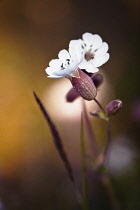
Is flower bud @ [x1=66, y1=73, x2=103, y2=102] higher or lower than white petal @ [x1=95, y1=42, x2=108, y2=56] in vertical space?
lower

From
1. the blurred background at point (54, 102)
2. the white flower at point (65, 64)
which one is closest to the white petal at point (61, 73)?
the white flower at point (65, 64)

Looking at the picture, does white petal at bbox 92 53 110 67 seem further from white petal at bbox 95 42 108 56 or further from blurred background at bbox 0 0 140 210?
blurred background at bbox 0 0 140 210

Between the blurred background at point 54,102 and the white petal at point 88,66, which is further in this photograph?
the blurred background at point 54,102

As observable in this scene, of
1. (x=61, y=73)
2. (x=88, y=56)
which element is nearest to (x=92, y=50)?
(x=88, y=56)

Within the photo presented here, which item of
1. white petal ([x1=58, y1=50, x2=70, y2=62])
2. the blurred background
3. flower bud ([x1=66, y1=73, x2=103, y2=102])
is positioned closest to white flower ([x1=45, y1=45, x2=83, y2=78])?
white petal ([x1=58, y1=50, x2=70, y2=62])

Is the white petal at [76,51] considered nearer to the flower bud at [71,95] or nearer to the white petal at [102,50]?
the white petal at [102,50]

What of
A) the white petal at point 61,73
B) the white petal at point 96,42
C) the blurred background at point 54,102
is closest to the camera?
the white petal at point 61,73

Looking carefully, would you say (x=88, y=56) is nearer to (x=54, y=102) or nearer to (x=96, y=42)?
(x=96, y=42)

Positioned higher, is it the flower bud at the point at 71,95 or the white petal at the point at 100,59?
the white petal at the point at 100,59
